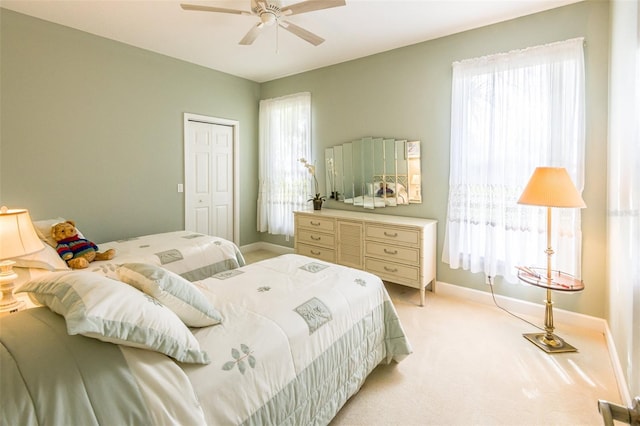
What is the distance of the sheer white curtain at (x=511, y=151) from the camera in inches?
107

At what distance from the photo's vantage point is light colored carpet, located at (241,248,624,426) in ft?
5.82

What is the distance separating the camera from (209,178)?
187 inches

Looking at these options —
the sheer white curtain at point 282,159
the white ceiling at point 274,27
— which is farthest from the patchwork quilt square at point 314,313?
the sheer white curtain at point 282,159

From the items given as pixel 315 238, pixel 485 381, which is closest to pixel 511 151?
pixel 485 381

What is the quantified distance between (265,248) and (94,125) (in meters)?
2.95

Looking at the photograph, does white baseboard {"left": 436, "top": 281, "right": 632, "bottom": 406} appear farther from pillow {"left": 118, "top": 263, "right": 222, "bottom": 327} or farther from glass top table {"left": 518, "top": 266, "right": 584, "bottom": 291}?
pillow {"left": 118, "top": 263, "right": 222, "bottom": 327}

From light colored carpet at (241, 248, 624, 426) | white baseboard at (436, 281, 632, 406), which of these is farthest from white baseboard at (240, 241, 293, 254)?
light colored carpet at (241, 248, 624, 426)

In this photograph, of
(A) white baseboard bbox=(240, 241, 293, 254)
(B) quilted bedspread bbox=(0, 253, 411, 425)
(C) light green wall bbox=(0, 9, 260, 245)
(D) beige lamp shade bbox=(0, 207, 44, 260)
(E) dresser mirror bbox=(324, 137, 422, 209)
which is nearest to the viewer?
(B) quilted bedspread bbox=(0, 253, 411, 425)

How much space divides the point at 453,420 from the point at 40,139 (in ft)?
14.0

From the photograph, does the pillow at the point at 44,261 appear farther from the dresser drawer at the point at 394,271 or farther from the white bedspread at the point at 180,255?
the dresser drawer at the point at 394,271

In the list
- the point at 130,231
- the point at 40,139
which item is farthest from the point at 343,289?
the point at 40,139

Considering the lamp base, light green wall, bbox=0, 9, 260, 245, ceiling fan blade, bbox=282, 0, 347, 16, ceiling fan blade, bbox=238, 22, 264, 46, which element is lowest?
the lamp base

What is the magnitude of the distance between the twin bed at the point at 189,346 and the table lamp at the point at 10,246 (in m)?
0.41

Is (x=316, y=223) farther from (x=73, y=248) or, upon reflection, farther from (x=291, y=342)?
(x=291, y=342)
